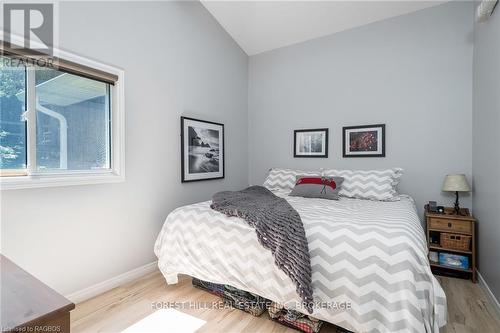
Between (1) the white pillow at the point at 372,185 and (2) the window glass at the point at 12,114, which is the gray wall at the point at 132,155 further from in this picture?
(1) the white pillow at the point at 372,185

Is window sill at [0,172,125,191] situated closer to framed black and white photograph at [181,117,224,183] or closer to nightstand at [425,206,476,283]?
framed black and white photograph at [181,117,224,183]

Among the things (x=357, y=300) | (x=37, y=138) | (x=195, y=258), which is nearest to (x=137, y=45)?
(x=37, y=138)

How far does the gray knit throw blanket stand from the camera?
4.77 feet

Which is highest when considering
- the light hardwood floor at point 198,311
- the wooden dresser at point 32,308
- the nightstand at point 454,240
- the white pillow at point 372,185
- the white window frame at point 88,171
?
the white window frame at point 88,171

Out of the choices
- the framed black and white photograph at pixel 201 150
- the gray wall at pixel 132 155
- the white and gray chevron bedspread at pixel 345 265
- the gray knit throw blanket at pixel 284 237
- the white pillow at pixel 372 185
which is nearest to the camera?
the white and gray chevron bedspread at pixel 345 265

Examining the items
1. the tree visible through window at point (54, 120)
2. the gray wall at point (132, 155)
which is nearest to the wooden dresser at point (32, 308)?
the gray wall at point (132, 155)

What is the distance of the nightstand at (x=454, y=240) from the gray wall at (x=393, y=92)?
0.41m

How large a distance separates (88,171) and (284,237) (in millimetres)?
1758

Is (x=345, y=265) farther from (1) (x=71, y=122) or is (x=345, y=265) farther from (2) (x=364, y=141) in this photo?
(1) (x=71, y=122)

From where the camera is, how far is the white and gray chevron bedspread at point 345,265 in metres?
1.30

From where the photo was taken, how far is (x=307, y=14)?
10.2ft

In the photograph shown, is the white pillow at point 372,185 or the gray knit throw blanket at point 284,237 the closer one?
the gray knit throw blanket at point 284,237

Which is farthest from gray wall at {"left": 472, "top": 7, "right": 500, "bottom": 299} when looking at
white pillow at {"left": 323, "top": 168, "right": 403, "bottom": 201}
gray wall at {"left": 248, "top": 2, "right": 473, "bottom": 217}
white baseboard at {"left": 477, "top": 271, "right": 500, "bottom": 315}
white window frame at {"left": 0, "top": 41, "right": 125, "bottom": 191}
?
white window frame at {"left": 0, "top": 41, "right": 125, "bottom": 191}

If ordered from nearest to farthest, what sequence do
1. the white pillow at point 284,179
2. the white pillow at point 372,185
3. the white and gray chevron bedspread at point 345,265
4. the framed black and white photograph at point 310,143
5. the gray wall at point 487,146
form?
the white and gray chevron bedspread at point 345,265, the gray wall at point 487,146, the white pillow at point 372,185, the white pillow at point 284,179, the framed black and white photograph at point 310,143
